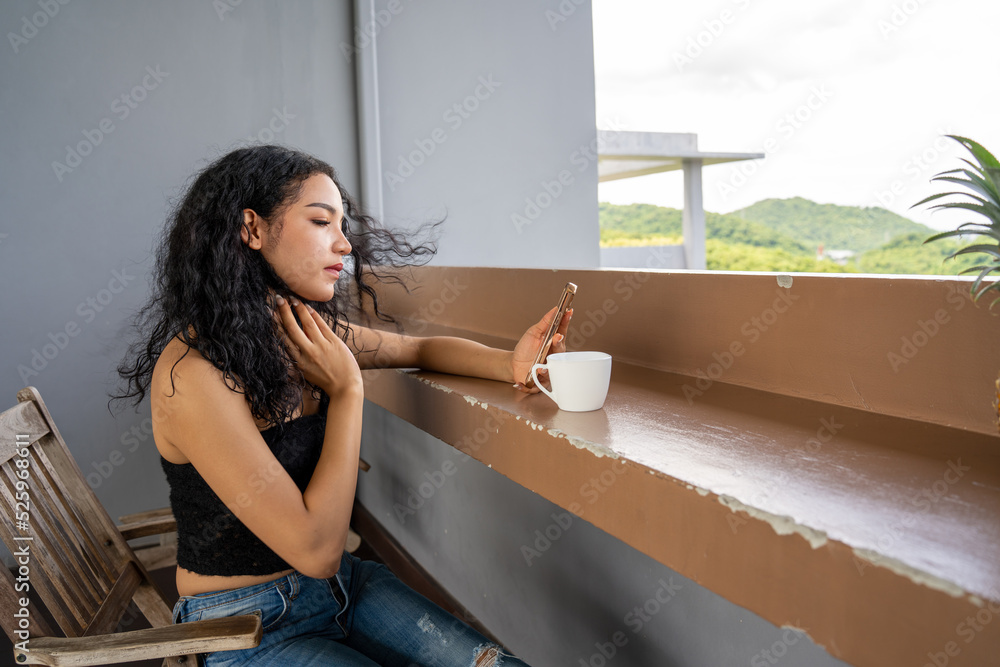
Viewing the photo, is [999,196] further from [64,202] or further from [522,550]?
[64,202]

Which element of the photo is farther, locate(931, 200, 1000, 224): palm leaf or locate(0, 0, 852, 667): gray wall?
locate(0, 0, 852, 667): gray wall

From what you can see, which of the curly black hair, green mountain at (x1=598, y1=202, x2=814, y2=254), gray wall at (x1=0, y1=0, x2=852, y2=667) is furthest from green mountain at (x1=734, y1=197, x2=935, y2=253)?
the curly black hair

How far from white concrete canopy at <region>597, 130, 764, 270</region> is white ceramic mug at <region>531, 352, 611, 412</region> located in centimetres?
955

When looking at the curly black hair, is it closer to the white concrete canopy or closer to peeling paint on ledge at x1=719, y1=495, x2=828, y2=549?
peeling paint on ledge at x1=719, y1=495, x2=828, y2=549

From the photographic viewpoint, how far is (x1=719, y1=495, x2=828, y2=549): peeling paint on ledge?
18.1 inches

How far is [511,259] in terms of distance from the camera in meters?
3.13

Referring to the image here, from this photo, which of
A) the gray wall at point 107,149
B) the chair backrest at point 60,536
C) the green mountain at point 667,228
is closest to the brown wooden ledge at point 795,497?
the chair backrest at point 60,536

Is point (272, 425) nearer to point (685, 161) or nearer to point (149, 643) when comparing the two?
point (149, 643)

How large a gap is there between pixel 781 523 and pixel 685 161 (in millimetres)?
11074

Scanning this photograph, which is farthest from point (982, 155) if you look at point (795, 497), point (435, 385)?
point (435, 385)

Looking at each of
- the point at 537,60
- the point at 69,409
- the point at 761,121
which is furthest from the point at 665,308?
the point at 761,121

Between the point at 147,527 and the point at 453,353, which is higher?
the point at 453,353

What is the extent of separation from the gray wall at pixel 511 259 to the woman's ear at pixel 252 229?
2.45 ft

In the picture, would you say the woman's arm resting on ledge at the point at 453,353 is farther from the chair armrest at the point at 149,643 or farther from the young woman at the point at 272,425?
the chair armrest at the point at 149,643
